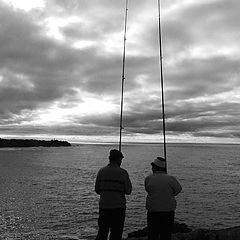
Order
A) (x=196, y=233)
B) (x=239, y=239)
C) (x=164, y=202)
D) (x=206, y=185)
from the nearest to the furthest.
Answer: (x=164, y=202) < (x=239, y=239) < (x=196, y=233) < (x=206, y=185)

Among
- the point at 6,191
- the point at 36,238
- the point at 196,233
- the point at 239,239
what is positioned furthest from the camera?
the point at 6,191

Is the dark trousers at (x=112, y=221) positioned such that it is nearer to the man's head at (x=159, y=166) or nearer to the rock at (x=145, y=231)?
the man's head at (x=159, y=166)

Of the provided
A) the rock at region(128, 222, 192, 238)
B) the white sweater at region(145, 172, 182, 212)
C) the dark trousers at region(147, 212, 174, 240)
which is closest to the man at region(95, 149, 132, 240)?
the white sweater at region(145, 172, 182, 212)

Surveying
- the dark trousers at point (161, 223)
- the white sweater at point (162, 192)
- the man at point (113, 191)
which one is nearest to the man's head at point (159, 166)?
the white sweater at point (162, 192)

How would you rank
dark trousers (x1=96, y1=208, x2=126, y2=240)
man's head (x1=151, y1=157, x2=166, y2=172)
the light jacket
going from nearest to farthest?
the light jacket, dark trousers (x1=96, y1=208, x2=126, y2=240), man's head (x1=151, y1=157, x2=166, y2=172)

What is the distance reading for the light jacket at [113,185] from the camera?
6.71 m

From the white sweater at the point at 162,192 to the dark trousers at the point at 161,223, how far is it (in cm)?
12

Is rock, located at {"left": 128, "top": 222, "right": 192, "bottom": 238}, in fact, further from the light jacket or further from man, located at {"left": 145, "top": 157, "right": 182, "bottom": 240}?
the light jacket

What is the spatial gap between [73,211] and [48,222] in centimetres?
358

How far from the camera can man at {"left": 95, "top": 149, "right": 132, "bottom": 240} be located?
22.0ft

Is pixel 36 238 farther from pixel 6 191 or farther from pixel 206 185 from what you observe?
pixel 206 185

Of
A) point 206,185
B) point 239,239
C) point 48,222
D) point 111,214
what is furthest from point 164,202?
point 206,185

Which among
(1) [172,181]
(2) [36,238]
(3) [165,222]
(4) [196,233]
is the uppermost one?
(1) [172,181]

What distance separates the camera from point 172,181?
684cm
